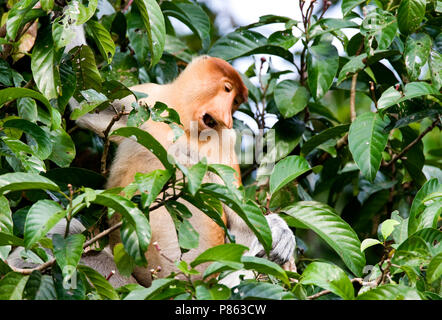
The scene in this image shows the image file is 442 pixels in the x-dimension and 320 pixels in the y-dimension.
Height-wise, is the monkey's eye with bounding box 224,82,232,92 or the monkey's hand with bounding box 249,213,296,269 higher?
the monkey's eye with bounding box 224,82,232,92

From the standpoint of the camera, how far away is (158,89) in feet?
11.0

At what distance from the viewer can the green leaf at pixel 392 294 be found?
5.59 ft

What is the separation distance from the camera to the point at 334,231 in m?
2.29

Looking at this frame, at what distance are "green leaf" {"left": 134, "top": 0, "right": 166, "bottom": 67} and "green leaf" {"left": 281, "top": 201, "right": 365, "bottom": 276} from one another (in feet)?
2.79

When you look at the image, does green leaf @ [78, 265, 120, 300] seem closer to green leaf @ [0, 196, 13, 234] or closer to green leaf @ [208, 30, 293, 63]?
green leaf @ [0, 196, 13, 234]

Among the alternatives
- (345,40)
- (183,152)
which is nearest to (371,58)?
(345,40)

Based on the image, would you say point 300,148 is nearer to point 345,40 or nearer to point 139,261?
point 345,40

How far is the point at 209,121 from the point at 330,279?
5.24 ft

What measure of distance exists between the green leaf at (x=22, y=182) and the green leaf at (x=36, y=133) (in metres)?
0.56

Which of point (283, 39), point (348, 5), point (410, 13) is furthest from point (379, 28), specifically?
point (283, 39)

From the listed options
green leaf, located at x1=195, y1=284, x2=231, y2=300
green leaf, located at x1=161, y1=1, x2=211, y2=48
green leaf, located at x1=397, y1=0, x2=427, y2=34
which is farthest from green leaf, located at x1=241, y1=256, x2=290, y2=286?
green leaf, located at x1=161, y1=1, x2=211, y2=48

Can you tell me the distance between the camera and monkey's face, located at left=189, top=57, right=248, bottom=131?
10.7 ft

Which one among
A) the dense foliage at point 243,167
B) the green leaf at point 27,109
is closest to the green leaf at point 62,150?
the dense foliage at point 243,167

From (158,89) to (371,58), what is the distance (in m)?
1.19
